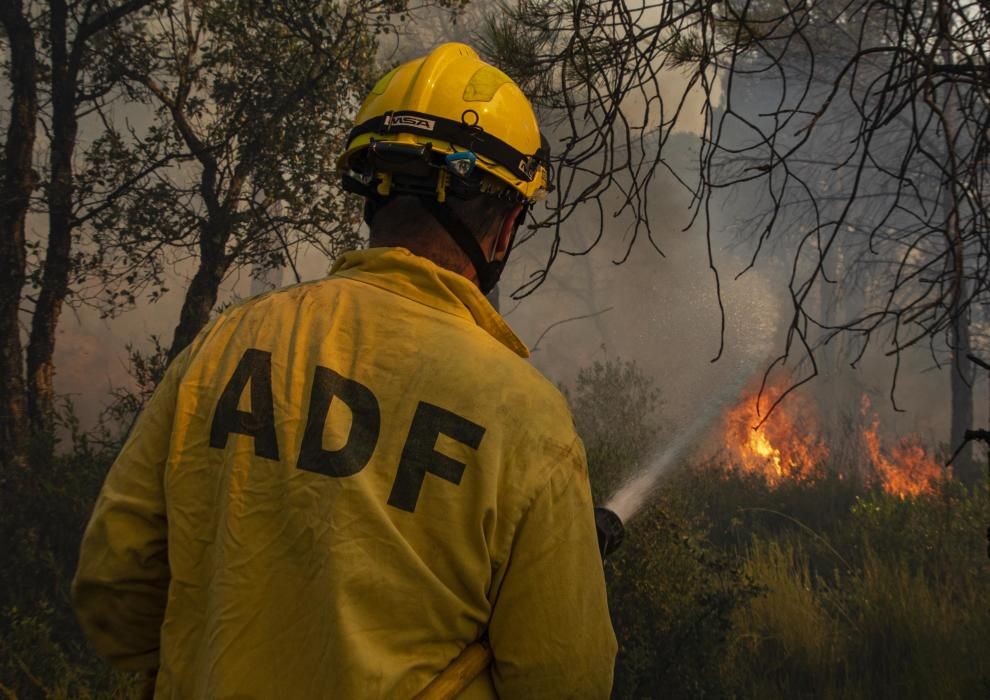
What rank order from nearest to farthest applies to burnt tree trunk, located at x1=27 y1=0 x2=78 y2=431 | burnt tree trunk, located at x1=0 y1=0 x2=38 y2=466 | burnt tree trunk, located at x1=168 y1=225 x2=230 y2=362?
burnt tree trunk, located at x1=0 y1=0 x2=38 y2=466 → burnt tree trunk, located at x1=27 y1=0 x2=78 y2=431 → burnt tree trunk, located at x1=168 y1=225 x2=230 y2=362

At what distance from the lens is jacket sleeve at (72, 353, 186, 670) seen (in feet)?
4.64

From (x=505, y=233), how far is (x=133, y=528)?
0.93m

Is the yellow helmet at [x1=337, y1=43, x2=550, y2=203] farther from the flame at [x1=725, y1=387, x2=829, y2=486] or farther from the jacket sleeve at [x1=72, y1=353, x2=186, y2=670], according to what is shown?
the flame at [x1=725, y1=387, x2=829, y2=486]

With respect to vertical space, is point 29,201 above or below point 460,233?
above

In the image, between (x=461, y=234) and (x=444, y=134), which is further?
(x=444, y=134)

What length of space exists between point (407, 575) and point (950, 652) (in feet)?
14.7

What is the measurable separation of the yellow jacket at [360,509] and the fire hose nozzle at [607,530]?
57 centimetres

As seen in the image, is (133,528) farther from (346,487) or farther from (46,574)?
(46,574)

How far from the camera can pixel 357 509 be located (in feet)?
3.99

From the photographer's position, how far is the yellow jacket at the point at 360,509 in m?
1.20

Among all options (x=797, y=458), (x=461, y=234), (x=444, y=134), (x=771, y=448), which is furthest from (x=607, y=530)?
(x=771, y=448)

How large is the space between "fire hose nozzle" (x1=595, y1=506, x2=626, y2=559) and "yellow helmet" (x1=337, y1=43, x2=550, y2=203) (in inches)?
30.6

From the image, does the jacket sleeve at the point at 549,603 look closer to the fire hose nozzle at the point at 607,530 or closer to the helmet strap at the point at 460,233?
the helmet strap at the point at 460,233

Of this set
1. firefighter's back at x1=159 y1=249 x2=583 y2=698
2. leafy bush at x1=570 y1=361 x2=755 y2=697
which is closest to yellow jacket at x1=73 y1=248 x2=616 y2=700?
firefighter's back at x1=159 y1=249 x2=583 y2=698
